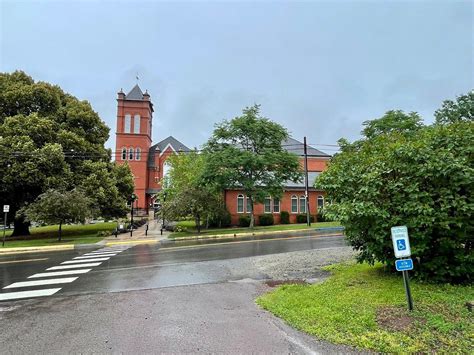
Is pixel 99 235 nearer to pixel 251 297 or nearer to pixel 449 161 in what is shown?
pixel 251 297

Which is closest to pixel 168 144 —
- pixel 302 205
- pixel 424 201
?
pixel 302 205

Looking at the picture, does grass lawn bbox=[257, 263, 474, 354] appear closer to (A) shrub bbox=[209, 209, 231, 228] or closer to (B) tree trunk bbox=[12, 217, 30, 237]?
(A) shrub bbox=[209, 209, 231, 228]

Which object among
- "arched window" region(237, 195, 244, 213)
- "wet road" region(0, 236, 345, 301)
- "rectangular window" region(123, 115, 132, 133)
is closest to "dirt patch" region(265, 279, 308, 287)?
"wet road" region(0, 236, 345, 301)

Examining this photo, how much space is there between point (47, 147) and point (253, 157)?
49.5ft

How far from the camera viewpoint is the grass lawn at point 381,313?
14.1 feet

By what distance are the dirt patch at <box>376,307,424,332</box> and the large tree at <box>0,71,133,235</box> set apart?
906 inches

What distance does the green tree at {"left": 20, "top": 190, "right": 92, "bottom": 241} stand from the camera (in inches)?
787

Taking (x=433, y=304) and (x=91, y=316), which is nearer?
(x=433, y=304)

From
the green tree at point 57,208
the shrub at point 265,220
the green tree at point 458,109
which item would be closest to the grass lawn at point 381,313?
the green tree at point 57,208

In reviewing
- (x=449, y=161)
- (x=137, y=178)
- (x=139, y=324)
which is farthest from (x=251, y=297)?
(x=137, y=178)

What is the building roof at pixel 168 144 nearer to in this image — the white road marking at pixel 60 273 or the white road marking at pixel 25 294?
the white road marking at pixel 60 273

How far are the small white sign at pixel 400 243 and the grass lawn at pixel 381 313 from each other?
98 centimetres

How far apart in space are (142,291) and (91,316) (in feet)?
6.14

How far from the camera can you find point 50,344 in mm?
4652
